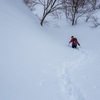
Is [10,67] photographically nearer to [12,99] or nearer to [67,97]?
[12,99]

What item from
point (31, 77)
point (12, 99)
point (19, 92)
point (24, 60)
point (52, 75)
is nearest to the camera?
point (12, 99)

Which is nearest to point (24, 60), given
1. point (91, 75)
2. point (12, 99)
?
point (12, 99)

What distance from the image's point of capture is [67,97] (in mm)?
3213

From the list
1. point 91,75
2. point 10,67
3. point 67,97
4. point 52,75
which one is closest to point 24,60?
point 10,67

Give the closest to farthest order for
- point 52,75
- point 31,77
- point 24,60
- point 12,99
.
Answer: point 12,99 < point 31,77 < point 52,75 < point 24,60

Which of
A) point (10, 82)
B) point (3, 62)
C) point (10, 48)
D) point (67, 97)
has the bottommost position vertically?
point (67, 97)

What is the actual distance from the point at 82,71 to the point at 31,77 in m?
2.56

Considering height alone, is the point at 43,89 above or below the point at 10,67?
below

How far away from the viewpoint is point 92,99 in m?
3.14

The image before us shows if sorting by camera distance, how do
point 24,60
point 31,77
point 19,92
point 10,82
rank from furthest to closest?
point 24,60
point 31,77
point 10,82
point 19,92

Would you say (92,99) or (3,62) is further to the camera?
(3,62)

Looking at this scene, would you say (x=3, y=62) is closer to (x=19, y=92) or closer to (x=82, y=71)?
(x=19, y=92)

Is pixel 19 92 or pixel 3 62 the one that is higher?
pixel 3 62

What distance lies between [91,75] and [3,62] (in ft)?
12.6
